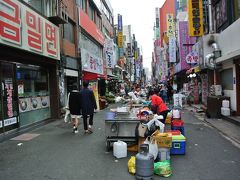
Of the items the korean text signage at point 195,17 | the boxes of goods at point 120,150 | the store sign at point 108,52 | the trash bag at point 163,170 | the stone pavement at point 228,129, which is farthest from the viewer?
the store sign at point 108,52

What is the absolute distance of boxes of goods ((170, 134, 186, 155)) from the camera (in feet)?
23.5

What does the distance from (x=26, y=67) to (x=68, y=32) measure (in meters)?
7.29

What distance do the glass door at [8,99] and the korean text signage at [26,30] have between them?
3.66 feet

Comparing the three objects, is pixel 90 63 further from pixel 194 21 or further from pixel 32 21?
pixel 32 21

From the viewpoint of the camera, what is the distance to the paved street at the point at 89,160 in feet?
18.7

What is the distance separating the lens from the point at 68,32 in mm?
18719

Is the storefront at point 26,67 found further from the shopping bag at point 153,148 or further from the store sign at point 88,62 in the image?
the store sign at point 88,62

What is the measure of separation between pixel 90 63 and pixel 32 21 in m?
11.7

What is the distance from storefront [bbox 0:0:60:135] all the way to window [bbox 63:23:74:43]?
11.8ft

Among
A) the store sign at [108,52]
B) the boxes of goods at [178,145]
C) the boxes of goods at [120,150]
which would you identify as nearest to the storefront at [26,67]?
the boxes of goods at [120,150]

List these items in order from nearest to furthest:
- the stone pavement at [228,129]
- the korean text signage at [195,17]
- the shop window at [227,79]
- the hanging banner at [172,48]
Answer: the stone pavement at [228,129] < the shop window at [227,79] < the korean text signage at [195,17] < the hanging banner at [172,48]

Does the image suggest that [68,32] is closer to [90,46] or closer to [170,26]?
[90,46]

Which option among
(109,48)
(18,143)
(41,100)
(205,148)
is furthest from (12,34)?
(109,48)

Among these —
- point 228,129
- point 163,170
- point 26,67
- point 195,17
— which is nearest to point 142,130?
point 163,170
